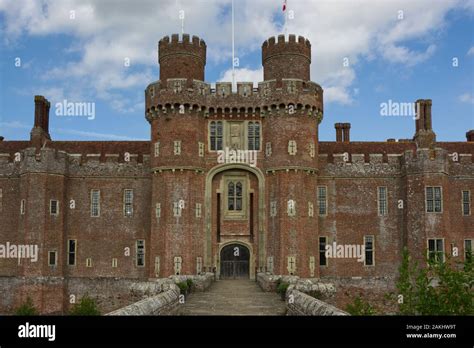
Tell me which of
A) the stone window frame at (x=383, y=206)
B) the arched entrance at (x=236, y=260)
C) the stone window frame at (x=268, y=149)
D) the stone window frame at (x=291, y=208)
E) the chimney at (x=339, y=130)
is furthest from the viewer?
the chimney at (x=339, y=130)

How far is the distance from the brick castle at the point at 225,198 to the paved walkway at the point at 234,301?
390 cm

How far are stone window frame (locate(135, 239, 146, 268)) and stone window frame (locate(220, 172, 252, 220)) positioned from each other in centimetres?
619

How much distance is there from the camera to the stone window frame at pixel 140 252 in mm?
41656

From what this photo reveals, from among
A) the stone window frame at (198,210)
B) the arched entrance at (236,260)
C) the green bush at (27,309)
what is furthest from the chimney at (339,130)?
the green bush at (27,309)

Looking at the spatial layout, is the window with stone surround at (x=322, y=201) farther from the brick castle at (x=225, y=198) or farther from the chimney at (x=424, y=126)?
the chimney at (x=424, y=126)

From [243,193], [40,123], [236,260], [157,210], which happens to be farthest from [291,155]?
[40,123]

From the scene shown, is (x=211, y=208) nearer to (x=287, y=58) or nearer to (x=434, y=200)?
(x=287, y=58)

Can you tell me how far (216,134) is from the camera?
132 feet

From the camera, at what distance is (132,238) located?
41.9 m

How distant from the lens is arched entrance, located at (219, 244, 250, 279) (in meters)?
40.1
